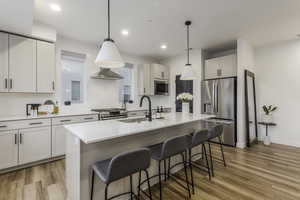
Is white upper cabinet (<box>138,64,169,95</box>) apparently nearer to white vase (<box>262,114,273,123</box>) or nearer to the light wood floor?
the light wood floor

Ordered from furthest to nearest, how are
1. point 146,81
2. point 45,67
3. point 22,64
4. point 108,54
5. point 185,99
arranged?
point 146,81, point 45,67, point 185,99, point 22,64, point 108,54

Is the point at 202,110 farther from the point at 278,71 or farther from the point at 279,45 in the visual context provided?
the point at 279,45

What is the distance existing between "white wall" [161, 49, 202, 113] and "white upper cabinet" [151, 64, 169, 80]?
8.4 inches

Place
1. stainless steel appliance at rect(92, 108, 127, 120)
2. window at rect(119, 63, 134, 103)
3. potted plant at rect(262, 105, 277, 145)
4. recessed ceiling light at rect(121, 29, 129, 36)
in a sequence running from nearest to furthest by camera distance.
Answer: recessed ceiling light at rect(121, 29, 129, 36) < stainless steel appliance at rect(92, 108, 127, 120) < potted plant at rect(262, 105, 277, 145) < window at rect(119, 63, 134, 103)

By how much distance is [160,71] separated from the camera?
539 centimetres

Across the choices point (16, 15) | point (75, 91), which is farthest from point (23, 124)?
point (16, 15)

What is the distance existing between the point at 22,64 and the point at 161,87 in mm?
3920

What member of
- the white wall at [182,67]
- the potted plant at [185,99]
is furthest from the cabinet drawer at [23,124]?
the white wall at [182,67]

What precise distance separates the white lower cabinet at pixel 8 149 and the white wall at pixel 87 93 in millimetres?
711

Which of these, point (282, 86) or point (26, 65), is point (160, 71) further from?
point (26, 65)

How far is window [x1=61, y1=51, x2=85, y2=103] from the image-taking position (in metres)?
3.86

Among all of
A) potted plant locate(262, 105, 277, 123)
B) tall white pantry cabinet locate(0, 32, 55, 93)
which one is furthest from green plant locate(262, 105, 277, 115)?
tall white pantry cabinet locate(0, 32, 55, 93)

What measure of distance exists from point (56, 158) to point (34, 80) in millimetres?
1717

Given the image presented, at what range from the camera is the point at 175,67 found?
553 cm
